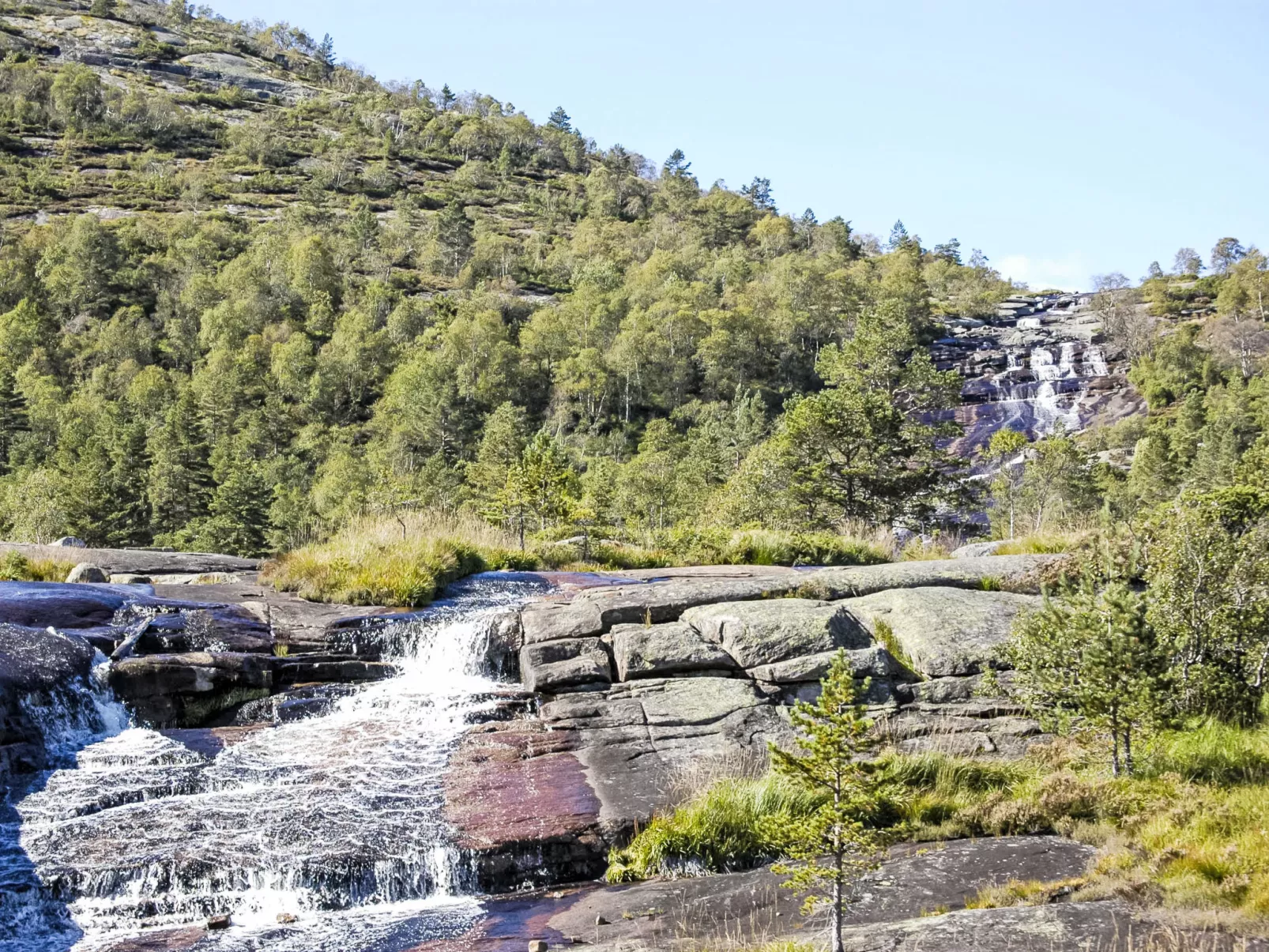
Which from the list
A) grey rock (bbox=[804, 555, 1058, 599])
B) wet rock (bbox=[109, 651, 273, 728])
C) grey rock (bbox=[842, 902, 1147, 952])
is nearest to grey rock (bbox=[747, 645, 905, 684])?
grey rock (bbox=[804, 555, 1058, 599])

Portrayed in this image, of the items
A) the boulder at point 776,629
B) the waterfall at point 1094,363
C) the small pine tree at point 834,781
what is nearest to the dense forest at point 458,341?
the waterfall at point 1094,363

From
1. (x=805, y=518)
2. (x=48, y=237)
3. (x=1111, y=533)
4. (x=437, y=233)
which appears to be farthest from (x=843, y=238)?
(x=1111, y=533)

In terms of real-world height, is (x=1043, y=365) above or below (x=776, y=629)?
above

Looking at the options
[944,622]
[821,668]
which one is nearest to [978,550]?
[944,622]

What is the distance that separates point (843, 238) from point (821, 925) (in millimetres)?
136043

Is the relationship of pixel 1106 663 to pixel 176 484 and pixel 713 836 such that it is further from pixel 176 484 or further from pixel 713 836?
pixel 176 484

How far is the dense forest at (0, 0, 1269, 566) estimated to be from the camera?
124 feet

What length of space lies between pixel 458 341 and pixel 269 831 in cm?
8345

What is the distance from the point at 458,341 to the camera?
8888cm

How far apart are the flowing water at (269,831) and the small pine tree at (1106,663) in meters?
5.54

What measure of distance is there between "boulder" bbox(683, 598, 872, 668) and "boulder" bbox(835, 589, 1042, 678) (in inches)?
17.5

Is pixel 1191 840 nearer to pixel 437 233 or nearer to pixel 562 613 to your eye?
pixel 562 613

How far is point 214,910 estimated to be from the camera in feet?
24.2

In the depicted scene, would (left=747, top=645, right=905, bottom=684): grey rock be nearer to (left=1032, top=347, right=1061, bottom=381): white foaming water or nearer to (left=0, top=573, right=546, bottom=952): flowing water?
(left=0, top=573, right=546, bottom=952): flowing water
